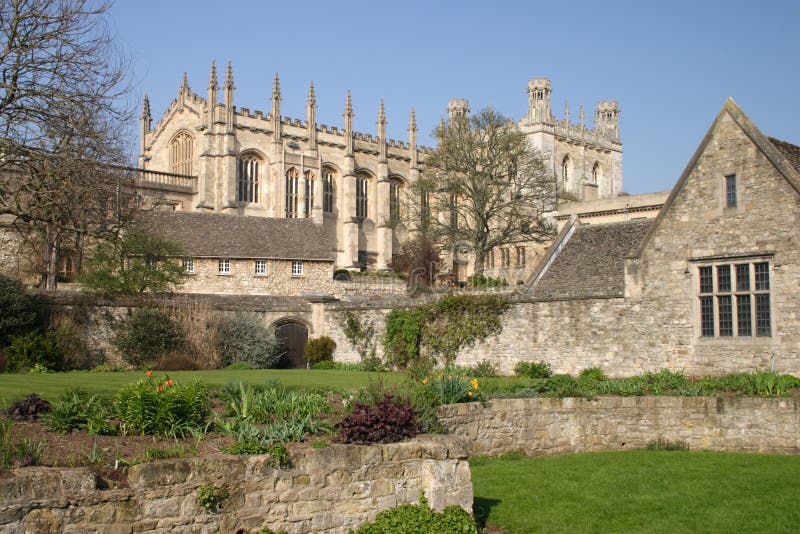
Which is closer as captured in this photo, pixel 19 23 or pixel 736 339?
pixel 19 23

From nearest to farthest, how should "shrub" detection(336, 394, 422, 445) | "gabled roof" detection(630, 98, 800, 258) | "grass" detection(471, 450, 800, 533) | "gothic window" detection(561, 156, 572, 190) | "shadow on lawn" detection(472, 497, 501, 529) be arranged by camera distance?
1. "shrub" detection(336, 394, 422, 445)
2. "grass" detection(471, 450, 800, 533)
3. "shadow on lawn" detection(472, 497, 501, 529)
4. "gabled roof" detection(630, 98, 800, 258)
5. "gothic window" detection(561, 156, 572, 190)

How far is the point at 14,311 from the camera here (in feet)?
85.0

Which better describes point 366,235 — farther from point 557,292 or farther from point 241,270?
point 557,292

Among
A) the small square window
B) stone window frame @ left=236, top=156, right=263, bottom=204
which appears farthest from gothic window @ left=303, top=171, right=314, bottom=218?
the small square window

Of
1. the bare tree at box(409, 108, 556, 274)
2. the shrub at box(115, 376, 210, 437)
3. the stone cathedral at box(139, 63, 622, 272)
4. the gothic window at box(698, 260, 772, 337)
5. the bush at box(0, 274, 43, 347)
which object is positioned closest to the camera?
the shrub at box(115, 376, 210, 437)

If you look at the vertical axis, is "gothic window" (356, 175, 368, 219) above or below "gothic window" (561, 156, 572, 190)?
below

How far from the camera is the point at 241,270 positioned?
38719mm

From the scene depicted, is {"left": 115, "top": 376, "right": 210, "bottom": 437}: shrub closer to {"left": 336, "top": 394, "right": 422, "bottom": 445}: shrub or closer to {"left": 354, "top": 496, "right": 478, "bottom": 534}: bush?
{"left": 336, "top": 394, "right": 422, "bottom": 445}: shrub

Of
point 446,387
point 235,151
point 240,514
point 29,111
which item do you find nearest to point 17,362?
point 29,111

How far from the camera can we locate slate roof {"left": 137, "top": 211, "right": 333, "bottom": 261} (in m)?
38.9

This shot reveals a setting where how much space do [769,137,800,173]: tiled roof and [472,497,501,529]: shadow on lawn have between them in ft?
42.6

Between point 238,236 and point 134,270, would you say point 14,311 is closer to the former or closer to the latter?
point 134,270

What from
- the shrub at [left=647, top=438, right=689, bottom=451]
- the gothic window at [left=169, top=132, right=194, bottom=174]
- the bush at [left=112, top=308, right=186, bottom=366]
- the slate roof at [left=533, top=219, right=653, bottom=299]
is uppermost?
the gothic window at [left=169, top=132, right=194, bottom=174]

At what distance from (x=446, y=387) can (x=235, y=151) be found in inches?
2085
